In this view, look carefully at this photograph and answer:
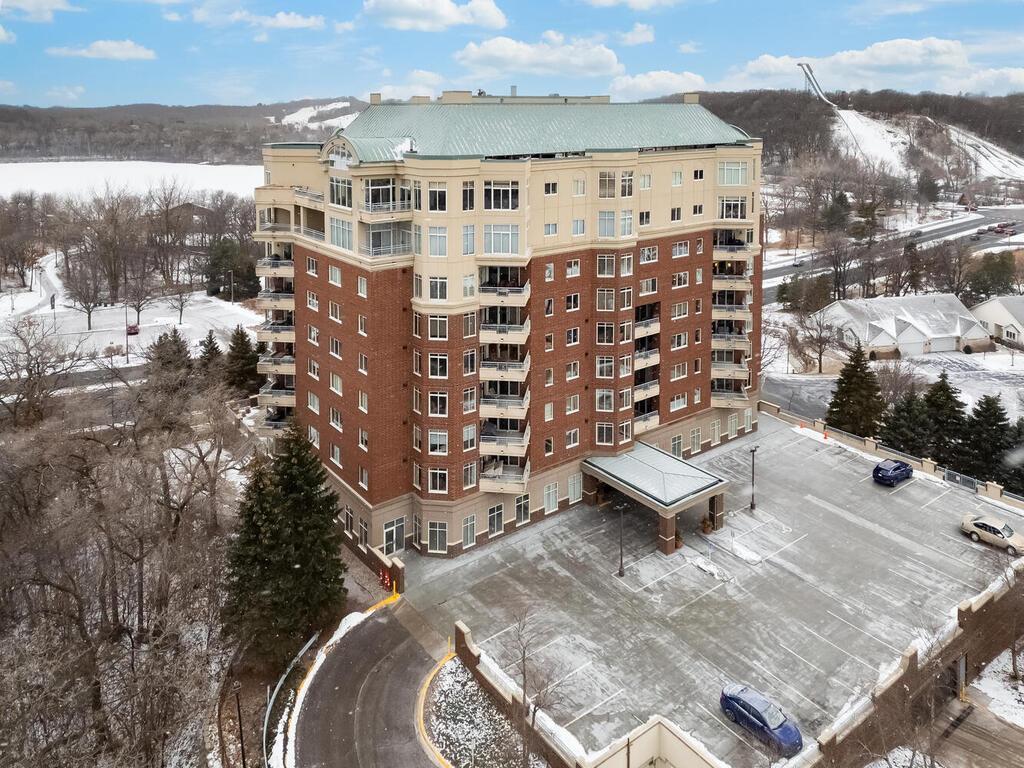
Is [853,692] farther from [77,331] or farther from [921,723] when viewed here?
[77,331]

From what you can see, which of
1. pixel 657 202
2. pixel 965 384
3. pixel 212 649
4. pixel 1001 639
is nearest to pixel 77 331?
→ pixel 212 649

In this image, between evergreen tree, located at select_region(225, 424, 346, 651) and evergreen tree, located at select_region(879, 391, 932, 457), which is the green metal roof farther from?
evergreen tree, located at select_region(879, 391, 932, 457)

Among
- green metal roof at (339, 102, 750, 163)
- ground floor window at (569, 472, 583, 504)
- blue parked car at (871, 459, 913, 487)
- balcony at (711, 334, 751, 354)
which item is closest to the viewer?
green metal roof at (339, 102, 750, 163)

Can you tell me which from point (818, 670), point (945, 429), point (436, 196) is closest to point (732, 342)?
point (945, 429)

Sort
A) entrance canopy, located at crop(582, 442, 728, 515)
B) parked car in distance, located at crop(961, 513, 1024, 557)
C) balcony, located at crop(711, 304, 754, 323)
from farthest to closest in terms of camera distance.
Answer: balcony, located at crop(711, 304, 754, 323)
entrance canopy, located at crop(582, 442, 728, 515)
parked car in distance, located at crop(961, 513, 1024, 557)

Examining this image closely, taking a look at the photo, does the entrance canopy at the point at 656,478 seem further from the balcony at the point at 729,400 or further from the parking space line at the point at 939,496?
the parking space line at the point at 939,496

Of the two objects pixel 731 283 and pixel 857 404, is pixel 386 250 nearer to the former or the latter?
pixel 731 283

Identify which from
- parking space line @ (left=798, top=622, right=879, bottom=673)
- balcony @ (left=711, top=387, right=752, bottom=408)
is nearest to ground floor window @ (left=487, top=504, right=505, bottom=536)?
parking space line @ (left=798, top=622, right=879, bottom=673)
